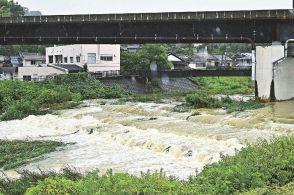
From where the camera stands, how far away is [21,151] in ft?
63.5

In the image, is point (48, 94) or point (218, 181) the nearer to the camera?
point (218, 181)

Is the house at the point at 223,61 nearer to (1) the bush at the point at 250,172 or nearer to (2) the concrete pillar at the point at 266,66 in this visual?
(2) the concrete pillar at the point at 266,66

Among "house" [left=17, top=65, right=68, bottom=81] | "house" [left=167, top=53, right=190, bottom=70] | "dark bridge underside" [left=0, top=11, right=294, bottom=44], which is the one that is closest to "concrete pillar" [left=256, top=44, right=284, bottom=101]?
"dark bridge underside" [left=0, top=11, right=294, bottom=44]

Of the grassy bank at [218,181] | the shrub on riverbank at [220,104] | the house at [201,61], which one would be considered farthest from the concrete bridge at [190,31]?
the house at [201,61]

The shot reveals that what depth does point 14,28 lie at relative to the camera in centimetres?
3797

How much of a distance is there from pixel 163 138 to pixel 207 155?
337 cm

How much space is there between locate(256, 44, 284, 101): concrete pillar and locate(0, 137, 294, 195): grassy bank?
20.1 meters

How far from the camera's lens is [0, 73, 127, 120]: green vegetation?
33562 millimetres

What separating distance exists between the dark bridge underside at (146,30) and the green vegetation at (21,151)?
1621 centimetres

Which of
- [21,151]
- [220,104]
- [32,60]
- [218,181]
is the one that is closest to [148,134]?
[21,151]

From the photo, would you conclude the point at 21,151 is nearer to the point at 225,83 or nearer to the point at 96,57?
the point at 96,57

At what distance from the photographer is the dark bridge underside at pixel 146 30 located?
33.8m

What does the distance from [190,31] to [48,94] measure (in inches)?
477

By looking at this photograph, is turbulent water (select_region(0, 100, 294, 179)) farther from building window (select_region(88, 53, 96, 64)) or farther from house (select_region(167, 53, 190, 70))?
house (select_region(167, 53, 190, 70))
